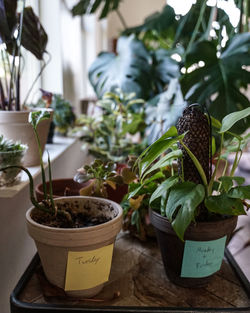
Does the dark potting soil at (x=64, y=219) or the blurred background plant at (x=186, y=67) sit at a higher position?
the blurred background plant at (x=186, y=67)

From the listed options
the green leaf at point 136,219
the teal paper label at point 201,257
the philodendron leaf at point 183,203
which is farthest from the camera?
the green leaf at point 136,219

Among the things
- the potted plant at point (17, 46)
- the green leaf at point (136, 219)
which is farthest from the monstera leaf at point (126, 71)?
the green leaf at point (136, 219)

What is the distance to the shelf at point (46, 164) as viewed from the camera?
0.79m

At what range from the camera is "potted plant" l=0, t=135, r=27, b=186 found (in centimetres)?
77

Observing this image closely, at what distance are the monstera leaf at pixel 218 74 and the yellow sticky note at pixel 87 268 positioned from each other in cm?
74

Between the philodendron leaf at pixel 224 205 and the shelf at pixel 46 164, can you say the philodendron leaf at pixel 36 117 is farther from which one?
the philodendron leaf at pixel 224 205

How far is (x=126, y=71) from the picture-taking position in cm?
180

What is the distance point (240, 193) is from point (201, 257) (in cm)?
16

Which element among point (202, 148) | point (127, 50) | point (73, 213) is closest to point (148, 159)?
point (202, 148)

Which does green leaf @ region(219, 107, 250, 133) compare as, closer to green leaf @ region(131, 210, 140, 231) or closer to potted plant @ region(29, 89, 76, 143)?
green leaf @ region(131, 210, 140, 231)

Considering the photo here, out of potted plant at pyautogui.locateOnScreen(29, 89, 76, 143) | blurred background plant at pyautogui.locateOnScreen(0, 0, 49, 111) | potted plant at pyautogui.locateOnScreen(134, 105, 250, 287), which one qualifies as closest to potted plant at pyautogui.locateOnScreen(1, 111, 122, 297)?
potted plant at pyautogui.locateOnScreen(134, 105, 250, 287)

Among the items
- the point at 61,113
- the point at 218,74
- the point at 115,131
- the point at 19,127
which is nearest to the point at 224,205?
the point at 19,127

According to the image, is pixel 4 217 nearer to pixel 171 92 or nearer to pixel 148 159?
pixel 148 159

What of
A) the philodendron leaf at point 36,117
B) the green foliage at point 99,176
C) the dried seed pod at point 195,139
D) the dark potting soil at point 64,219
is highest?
the philodendron leaf at point 36,117
